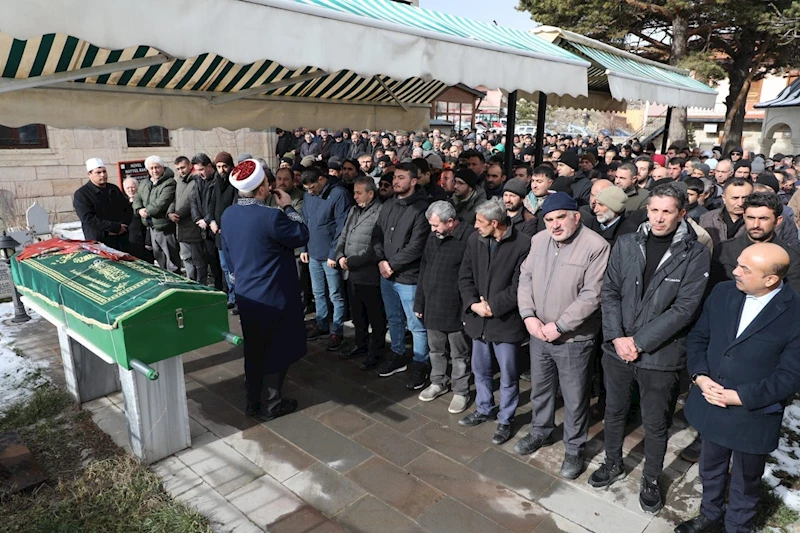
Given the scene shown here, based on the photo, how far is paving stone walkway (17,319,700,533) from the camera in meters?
3.07

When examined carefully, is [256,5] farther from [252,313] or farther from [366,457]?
[366,457]

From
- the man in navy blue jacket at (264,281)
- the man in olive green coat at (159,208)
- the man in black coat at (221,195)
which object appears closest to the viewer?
the man in navy blue jacket at (264,281)

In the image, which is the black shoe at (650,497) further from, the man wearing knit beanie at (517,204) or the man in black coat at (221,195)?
the man in black coat at (221,195)

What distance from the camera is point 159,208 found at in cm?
644

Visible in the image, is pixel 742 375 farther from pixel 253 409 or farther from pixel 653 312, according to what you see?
pixel 253 409

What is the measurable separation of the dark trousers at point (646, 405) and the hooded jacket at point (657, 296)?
7 cm

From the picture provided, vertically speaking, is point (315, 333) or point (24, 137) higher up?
point (24, 137)

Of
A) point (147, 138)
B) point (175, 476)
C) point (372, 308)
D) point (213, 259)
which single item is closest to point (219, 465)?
point (175, 476)

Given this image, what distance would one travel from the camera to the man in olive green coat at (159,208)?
6457 mm

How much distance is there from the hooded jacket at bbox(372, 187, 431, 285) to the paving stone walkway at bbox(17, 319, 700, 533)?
107 cm

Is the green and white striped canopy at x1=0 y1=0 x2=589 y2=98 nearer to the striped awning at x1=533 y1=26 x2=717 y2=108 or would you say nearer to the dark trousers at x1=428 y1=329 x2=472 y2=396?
the striped awning at x1=533 y1=26 x2=717 y2=108

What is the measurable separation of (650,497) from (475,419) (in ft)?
4.32

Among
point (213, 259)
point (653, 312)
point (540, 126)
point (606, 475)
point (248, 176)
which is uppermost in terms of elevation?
point (540, 126)

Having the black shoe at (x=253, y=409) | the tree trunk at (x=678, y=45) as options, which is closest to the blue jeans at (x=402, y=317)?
the black shoe at (x=253, y=409)
